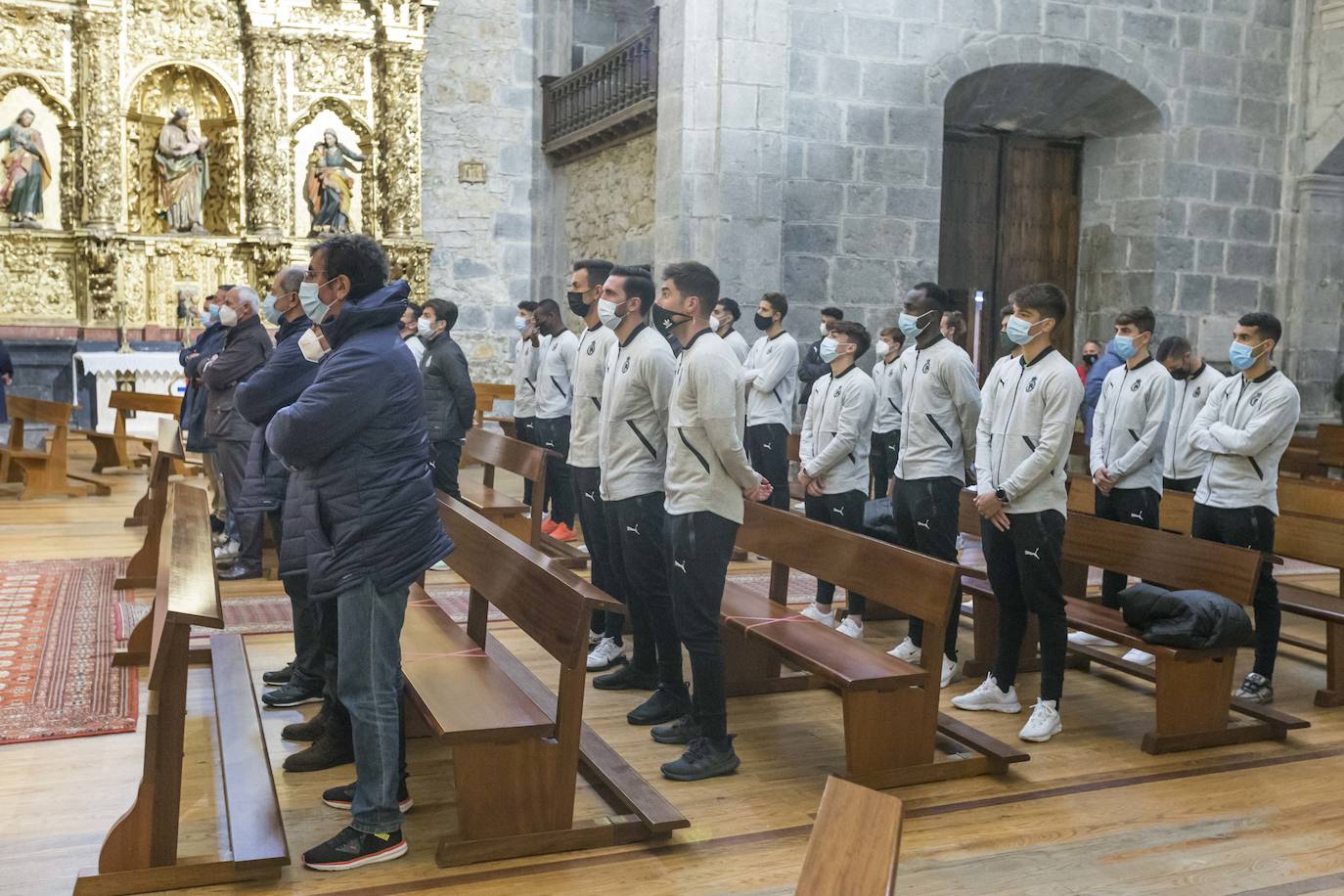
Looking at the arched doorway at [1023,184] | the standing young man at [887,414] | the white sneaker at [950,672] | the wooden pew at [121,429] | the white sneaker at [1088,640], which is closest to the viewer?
the white sneaker at [950,672]

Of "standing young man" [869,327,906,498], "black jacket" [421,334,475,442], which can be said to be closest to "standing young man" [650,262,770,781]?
"standing young man" [869,327,906,498]

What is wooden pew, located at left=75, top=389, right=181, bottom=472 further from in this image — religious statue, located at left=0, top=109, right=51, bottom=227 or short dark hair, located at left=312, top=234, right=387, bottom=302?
short dark hair, located at left=312, top=234, right=387, bottom=302

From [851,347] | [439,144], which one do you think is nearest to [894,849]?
[851,347]

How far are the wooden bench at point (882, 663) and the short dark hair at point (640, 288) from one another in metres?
1.09

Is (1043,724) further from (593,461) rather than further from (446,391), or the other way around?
(446,391)

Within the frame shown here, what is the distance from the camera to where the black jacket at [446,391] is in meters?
7.38

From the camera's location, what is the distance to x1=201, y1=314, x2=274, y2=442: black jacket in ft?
22.6

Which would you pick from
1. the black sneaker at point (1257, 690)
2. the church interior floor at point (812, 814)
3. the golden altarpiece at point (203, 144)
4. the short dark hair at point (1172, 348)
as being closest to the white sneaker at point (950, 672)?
the church interior floor at point (812, 814)

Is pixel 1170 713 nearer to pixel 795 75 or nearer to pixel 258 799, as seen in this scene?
pixel 258 799

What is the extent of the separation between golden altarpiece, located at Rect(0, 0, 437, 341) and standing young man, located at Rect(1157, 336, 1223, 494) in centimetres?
932

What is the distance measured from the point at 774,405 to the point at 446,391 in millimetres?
2200

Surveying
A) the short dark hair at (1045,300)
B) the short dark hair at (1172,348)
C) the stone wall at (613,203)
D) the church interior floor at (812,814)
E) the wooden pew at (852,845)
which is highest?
the stone wall at (613,203)

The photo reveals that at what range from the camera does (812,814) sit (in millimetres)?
3957

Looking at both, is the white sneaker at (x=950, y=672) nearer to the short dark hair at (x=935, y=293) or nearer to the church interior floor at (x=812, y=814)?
the church interior floor at (x=812, y=814)
